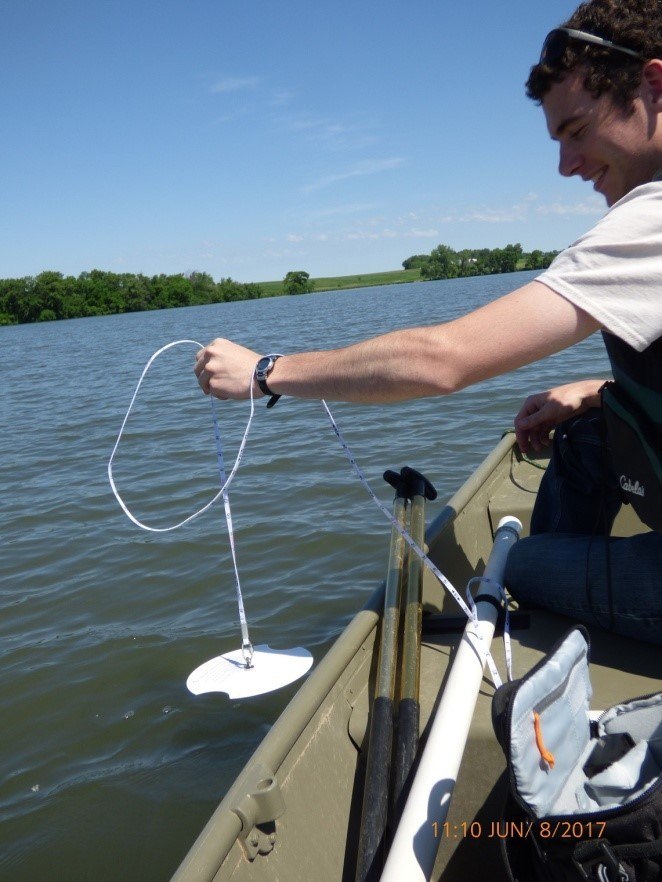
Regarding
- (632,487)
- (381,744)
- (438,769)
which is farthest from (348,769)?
(632,487)

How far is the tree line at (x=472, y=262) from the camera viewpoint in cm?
10450

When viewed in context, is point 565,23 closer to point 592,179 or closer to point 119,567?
point 592,179

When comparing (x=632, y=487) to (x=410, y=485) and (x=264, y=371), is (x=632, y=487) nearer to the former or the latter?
(x=264, y=371)

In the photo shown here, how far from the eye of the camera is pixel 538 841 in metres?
1.64

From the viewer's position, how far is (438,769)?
1899 millimetres

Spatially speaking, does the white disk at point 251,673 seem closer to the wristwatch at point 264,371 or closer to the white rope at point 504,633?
the white rope at point 504,633

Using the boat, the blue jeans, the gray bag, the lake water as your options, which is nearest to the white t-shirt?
the gray bag

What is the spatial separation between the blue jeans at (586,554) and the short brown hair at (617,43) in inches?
45.6

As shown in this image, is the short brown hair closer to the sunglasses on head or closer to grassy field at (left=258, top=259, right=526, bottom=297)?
the sunglasses on head

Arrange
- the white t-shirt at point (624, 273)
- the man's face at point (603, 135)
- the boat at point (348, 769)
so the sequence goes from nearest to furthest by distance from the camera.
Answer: the white t-shirt at point (624, 273) < the boat at point (348, 769) < the man's face at point (603, 135)

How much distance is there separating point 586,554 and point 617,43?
1457 millimetres

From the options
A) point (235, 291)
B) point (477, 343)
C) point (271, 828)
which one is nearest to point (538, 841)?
point (271, 828)

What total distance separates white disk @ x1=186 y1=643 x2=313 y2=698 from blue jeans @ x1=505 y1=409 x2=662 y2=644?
33.9 inches

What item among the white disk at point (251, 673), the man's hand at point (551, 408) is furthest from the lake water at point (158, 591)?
the man's hand at point (551, 408)
